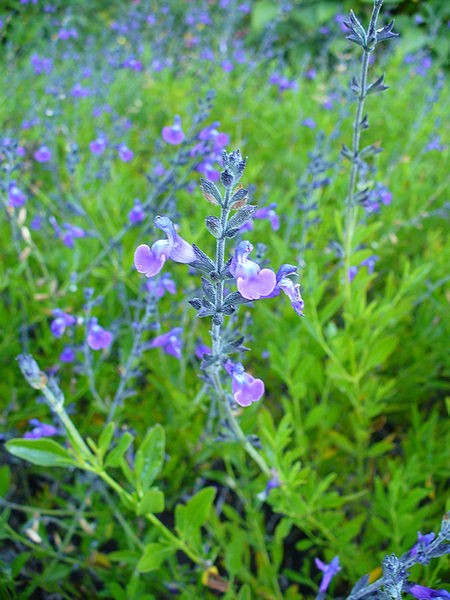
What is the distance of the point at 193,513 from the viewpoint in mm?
1489

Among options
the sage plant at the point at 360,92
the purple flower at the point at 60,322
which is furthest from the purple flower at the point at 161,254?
the purple flower at the point at 60,322

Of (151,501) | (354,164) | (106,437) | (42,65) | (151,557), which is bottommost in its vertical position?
(151,557)

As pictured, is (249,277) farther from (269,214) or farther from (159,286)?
(269,214)

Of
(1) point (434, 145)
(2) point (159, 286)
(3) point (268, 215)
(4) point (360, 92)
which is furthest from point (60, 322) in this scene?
(1) point (434, 145)

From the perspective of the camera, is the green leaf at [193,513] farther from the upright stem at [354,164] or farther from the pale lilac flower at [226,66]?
the pale lilac flower at [226,66]

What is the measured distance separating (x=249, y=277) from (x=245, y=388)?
0.97ft

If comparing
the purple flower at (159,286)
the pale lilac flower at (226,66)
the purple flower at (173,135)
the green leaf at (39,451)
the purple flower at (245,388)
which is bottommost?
the green leaf at (39,451)

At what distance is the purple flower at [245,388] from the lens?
1159 millimetres

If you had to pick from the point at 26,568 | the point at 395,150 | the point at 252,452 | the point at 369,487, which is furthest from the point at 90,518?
the point at 395,150

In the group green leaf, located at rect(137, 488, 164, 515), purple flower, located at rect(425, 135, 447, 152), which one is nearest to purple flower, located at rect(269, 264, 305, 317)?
green leaf, located at rect(137, 488, 164, 515)

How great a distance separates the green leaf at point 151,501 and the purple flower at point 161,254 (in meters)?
0.60

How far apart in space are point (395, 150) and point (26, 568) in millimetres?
3006

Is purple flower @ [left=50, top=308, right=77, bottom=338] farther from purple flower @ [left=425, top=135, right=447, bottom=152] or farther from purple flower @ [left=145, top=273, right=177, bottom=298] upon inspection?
purple flower @ [left=425, top=135, right=447, bottom=152]

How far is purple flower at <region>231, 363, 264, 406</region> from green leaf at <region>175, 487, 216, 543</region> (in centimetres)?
42
